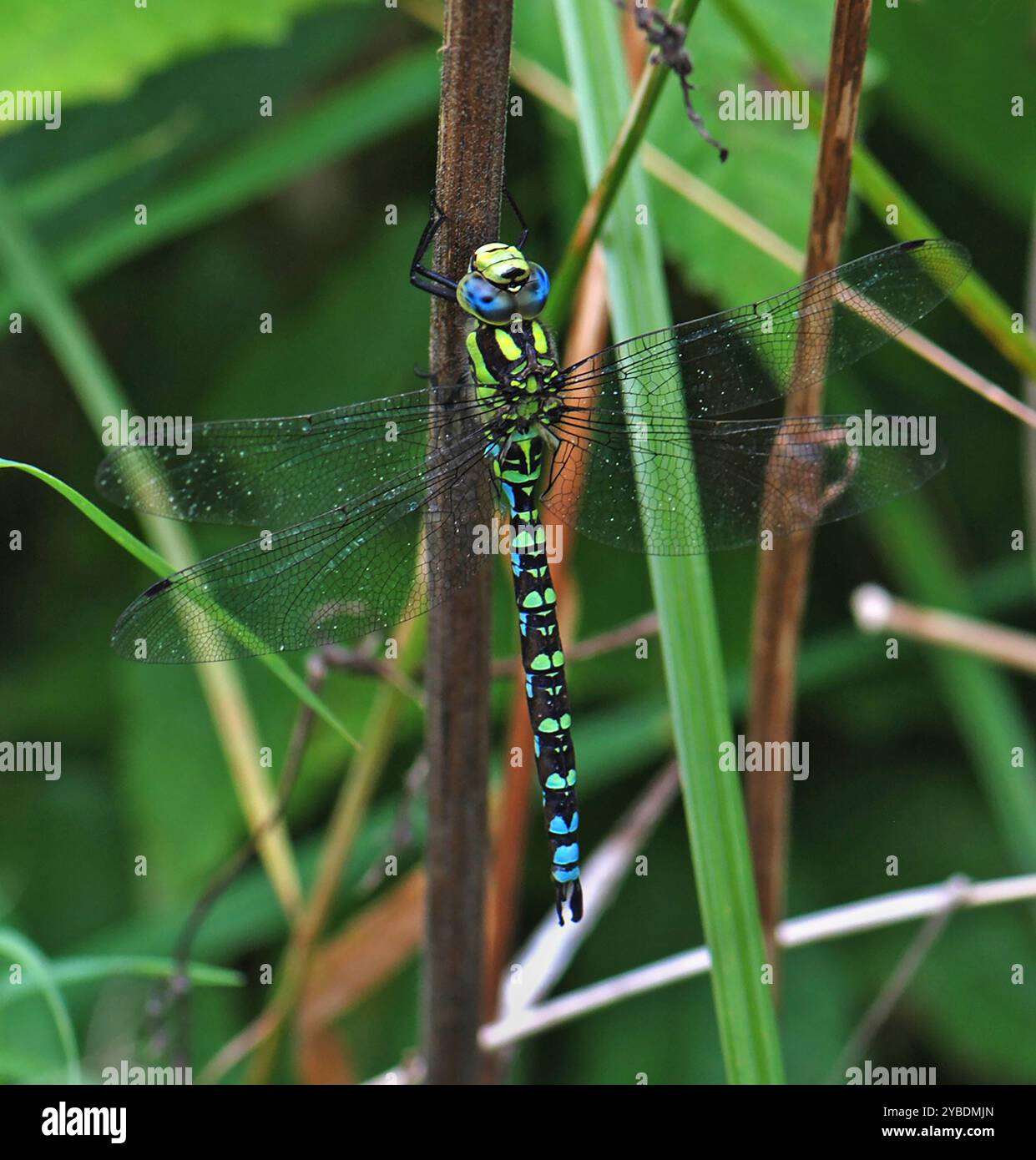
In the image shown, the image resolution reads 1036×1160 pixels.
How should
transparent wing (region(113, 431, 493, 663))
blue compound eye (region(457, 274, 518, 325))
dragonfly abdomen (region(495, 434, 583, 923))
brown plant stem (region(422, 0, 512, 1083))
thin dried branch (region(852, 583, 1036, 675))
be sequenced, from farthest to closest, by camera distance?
thin dried branch (region(852, 583, 1036, 675)) → dragonfly abdomen (region(495, 434, 583, 923)) → transparent wing (region(113, 431, 493, 663)) → blue compound eye (region(457, 274, 518, 325)) → brown plant stem (region(422, 0, 512, 1083))

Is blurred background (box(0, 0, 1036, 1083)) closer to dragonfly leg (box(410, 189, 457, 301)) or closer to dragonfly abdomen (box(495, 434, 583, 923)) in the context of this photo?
dragonfly abdomen (box(495, 434, 583, 923))

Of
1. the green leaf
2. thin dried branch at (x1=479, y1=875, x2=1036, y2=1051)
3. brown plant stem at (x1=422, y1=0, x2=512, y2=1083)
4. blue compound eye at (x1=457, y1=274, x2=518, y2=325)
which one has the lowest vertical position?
thin dried branch at (x1=479, y1=875, x2=1036, y2=1051)

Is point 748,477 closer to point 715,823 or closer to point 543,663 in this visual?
point 543,663

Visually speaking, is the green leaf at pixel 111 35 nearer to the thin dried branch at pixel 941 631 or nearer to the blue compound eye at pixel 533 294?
the blue compound eye at pixel 533 294

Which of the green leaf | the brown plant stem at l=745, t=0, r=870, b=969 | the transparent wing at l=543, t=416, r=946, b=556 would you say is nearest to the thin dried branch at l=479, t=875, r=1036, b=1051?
the brown plant stem at l=745, t=0, r=870, b=969

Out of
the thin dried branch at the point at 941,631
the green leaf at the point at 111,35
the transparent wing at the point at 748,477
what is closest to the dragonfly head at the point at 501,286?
the transparent wing at the point at 748,477

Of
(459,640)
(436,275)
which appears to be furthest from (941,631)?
(436,275)

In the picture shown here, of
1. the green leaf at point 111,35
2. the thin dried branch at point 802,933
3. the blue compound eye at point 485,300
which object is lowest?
the thin dried branch at point 802,933
